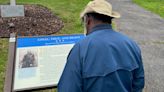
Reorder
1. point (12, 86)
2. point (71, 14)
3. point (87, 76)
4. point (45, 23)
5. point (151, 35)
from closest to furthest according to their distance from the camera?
point (87, 76) → point (12, 86) → point (45, 23) → point (151, 35) → point (71, 14)

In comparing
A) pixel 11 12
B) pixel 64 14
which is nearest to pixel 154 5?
pixel 64 14

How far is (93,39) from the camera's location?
3240 millimetres

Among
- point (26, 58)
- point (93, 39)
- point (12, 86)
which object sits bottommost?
point (12, 86)

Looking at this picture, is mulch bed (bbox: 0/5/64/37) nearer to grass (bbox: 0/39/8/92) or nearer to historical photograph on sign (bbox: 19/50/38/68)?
grass (bbox: 0/39/8/92)

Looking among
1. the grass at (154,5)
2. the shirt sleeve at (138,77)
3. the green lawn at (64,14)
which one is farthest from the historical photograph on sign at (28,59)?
the grass at (154,5)

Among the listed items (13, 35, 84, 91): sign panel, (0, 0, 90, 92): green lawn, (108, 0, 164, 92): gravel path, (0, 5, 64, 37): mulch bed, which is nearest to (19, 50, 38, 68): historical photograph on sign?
(13, 35, 84, 91): sign panel

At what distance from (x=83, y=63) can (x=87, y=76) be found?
118 millimetres

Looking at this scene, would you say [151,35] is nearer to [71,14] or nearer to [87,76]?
[71,14]

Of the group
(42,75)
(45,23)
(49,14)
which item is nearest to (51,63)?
(42,75)

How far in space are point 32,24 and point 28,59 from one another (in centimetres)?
567

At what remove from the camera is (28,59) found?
4676mm

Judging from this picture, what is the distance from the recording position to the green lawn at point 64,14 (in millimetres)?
8180

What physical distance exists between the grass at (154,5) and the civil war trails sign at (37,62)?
11.0 metres

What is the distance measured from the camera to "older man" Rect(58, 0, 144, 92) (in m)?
3.21
